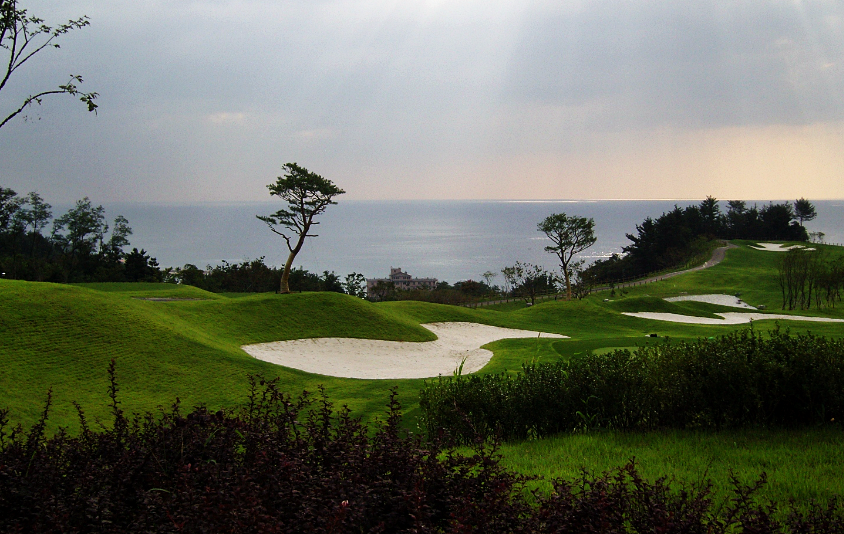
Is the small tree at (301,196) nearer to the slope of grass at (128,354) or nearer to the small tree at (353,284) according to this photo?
the slope of grass at (128,354)

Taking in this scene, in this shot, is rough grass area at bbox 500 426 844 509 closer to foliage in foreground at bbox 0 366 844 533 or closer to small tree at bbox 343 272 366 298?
foliage in foreground at bbox 0 366 844 533

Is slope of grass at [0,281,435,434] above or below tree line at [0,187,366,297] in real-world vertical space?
below

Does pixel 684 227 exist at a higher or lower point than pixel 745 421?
higher

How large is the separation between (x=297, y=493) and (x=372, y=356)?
50.2 ft

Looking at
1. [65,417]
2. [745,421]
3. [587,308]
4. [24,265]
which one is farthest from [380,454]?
[24,265]

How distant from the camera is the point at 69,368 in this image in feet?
40.2

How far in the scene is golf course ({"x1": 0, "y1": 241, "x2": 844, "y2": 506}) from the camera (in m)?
5.48

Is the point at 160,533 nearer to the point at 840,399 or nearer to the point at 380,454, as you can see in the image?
the point at 380,454

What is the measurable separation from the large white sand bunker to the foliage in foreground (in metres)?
11.2

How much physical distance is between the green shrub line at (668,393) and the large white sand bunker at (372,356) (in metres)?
8.84

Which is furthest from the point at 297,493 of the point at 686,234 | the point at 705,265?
the point at 686,234

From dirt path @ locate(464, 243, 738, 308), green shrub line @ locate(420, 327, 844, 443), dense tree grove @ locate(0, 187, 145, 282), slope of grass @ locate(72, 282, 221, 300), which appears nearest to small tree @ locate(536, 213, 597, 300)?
dirt path @ locate(464, 243, 738, 308)

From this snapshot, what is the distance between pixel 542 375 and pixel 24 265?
165 feet

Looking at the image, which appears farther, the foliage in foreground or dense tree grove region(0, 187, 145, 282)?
dense tree grove region(0, 187, 145, 282)
